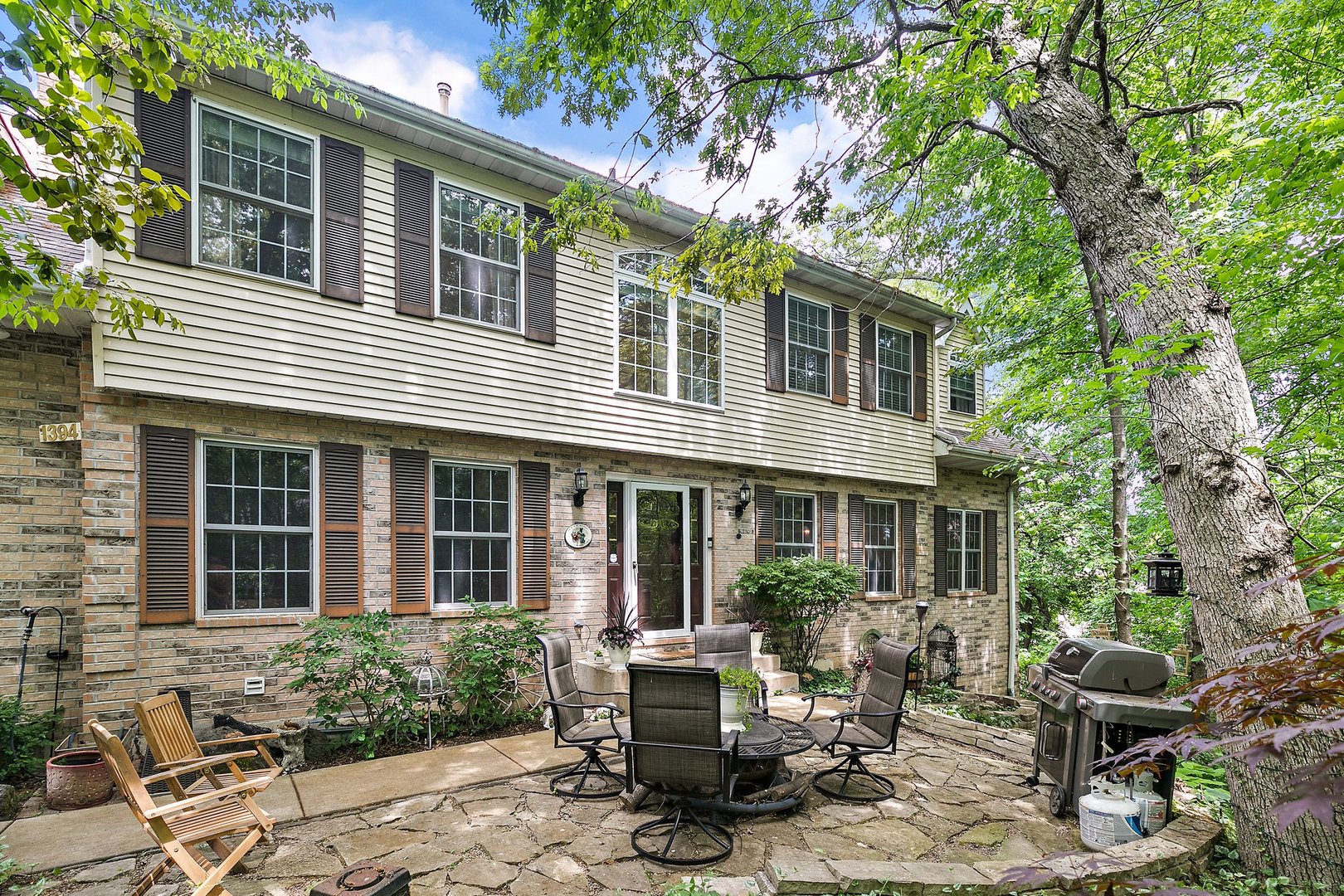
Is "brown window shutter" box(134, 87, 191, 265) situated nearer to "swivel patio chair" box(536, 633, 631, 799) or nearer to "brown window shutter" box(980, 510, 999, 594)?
"swivel patio chair" box(536, 633, 631, 799)

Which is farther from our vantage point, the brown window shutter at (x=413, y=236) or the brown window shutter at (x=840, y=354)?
Answer: the brown window shutter at (x=840, y=354)

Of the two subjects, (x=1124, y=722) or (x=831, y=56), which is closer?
(x=1124, y=722)

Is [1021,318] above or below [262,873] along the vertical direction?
above

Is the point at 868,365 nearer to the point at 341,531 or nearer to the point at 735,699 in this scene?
the point at 735,699

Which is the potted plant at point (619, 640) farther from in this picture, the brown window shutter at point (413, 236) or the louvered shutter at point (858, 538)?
the louvered shutter at point (858, 538)

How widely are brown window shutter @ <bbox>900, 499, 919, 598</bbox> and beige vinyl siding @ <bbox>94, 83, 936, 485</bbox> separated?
A: 2932 mm

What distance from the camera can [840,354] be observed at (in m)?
10.6

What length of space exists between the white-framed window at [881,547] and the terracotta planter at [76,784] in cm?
934

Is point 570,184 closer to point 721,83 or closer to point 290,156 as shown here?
point 721,83

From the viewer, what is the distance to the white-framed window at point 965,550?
12.3m

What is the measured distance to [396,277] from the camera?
657 cm

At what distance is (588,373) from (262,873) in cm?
534

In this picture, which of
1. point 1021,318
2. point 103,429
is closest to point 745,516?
point 1021,318

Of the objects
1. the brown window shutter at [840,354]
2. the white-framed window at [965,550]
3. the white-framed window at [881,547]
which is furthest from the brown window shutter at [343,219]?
the white-framed window at [965,550]
